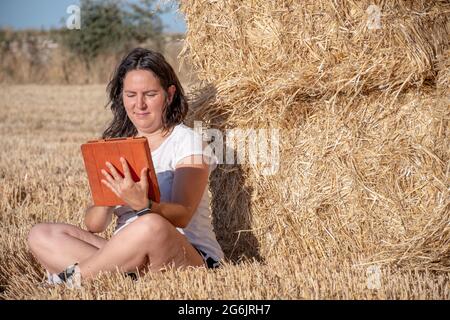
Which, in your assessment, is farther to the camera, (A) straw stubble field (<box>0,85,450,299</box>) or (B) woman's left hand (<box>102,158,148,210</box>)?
(B) woman's left hand (<box>102,158,148,210</box>)

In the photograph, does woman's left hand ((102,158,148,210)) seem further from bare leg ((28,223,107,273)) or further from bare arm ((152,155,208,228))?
bare leg ((28,223,107,273))

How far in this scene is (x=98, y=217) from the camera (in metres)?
4.16

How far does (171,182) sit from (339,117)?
0.93 meters

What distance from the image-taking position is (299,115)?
170 inches

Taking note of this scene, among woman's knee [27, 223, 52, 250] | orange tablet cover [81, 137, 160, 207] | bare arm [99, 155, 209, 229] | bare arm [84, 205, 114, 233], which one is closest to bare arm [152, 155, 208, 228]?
bare arm [99, 155, 209, 229]

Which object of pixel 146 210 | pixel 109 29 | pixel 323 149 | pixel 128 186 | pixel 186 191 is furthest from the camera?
pixel 109 29

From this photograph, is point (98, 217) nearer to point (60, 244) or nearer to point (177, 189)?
point (60, 244)

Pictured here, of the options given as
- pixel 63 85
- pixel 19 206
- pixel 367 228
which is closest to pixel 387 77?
pixel 367 228

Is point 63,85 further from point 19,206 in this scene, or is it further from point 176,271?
point 176,271

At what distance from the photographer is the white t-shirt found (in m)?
4.14

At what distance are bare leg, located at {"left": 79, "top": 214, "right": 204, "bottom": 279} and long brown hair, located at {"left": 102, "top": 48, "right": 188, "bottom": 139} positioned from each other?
0.66m

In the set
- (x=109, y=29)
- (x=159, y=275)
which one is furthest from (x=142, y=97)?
(x=109, y=29)
